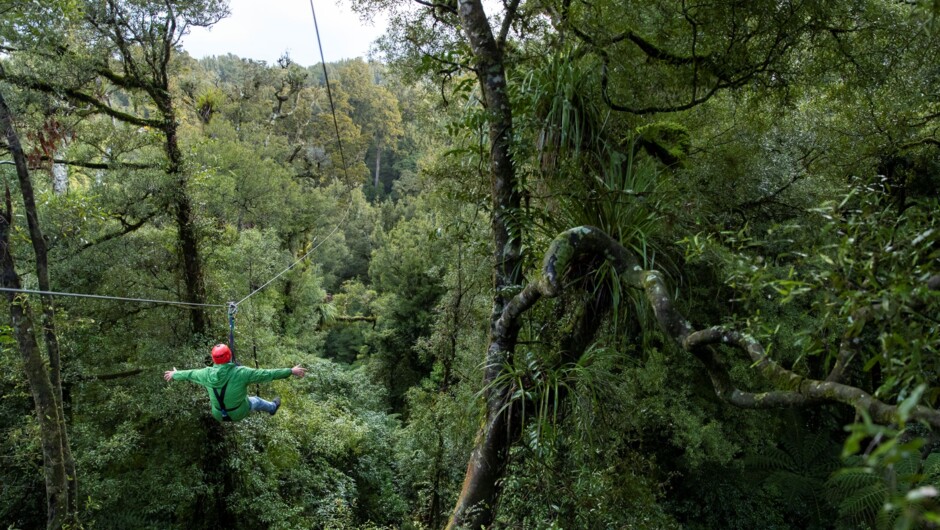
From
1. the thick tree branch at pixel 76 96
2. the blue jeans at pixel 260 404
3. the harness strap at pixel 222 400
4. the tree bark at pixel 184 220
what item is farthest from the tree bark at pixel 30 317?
the tree bark at pixel 184 220

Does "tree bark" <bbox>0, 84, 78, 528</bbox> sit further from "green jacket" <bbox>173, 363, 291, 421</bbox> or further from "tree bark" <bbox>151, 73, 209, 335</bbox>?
"tree bark" <bbox>151, 73, 209, 335</bbox>

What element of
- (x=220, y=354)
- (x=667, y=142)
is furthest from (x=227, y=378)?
(x=667, y=142)

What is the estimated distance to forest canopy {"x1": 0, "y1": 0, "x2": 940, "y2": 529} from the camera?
6.38 ft

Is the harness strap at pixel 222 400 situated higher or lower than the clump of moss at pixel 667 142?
lower

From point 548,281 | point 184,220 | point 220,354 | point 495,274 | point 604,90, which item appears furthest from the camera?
point 184,220

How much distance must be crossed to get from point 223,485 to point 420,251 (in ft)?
31.8

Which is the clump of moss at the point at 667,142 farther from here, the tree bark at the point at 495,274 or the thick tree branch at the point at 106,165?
the thick tree branch at the point at 106,165

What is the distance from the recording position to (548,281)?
8.45 ft

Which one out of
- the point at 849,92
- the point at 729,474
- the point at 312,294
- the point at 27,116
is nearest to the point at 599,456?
the point at 849,92

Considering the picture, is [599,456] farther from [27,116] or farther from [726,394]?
[27,116]

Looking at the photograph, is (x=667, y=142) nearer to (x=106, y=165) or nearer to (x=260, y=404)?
(x=260, y=404)

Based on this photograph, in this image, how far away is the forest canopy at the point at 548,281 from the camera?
1.95m

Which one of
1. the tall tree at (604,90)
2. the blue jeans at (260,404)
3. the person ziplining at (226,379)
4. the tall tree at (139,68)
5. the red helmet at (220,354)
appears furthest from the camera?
the tall tree at (139,68)

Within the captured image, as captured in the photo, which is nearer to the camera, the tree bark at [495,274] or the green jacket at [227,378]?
the tree bark at [495,274]
